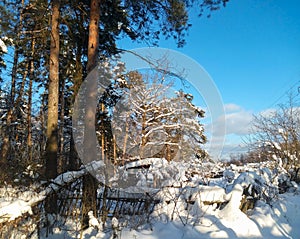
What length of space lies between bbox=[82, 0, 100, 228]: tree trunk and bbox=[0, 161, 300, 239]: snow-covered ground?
0.70 ft

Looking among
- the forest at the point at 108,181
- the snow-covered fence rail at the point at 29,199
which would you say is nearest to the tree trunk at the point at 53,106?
the forest at the point at 108,181

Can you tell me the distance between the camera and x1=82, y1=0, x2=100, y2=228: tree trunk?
432cm

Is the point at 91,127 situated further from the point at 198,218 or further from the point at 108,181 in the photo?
the point at 198,218

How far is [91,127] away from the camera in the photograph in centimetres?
550

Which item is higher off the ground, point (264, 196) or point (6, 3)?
point (6, 3)

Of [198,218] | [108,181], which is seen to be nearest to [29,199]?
[108,181]

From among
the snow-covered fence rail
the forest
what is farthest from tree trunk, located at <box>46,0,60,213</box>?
the snow-covered fence rail

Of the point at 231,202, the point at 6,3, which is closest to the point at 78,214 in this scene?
the point at 231,202

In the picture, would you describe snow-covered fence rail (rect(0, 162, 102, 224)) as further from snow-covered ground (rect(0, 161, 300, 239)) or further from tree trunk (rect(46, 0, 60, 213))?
tree trunk (rect(46, 0, 60, 213))

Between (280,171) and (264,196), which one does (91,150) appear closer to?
(264,196)

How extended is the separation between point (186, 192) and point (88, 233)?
2040 mm

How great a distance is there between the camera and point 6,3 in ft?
23.5

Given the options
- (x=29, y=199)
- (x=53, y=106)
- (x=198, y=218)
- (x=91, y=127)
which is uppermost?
(x=53, y=106)

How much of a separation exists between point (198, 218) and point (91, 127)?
8.70 feet
